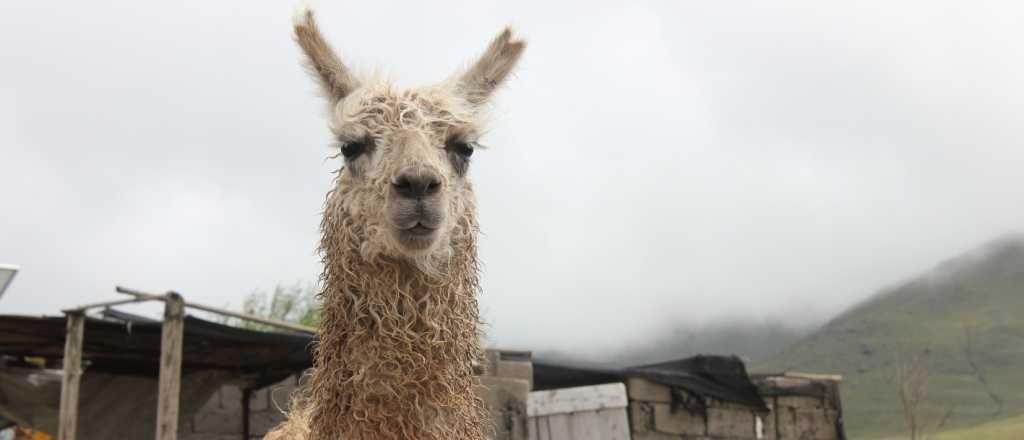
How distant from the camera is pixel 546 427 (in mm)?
10203

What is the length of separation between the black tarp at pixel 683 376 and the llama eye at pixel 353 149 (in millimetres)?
7083

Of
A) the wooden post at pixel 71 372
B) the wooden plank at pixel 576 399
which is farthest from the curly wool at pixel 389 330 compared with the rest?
the wooden plank at pixel 576 399

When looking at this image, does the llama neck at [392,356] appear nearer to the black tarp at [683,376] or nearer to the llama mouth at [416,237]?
the llama mouth at [416,237]

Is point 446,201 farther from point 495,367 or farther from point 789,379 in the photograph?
point 789,379

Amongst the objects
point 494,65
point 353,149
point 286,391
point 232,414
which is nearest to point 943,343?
point 286,391

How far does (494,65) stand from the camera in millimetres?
4059

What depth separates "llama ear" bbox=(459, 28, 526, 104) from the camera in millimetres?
4023

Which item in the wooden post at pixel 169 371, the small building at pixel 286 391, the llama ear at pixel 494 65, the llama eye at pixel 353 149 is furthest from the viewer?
the small building at pixel 286 391

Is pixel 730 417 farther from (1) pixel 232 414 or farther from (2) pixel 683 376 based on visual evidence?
(1) pixel 232 414

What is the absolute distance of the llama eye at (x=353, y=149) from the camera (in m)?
3.59

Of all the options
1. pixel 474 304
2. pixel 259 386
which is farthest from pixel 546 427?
pixel 474 304

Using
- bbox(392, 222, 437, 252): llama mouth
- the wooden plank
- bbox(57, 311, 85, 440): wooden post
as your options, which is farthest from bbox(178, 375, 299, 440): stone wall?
bbox(392, 222, 437, 252): llama mouth

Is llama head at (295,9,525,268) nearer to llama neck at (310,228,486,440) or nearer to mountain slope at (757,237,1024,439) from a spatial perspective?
llama neck at (310,228,486,440)

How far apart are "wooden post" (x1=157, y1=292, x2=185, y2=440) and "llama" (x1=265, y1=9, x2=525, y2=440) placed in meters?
4.33
